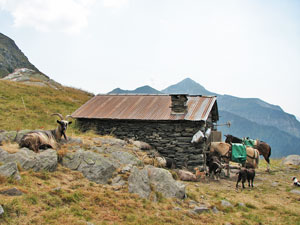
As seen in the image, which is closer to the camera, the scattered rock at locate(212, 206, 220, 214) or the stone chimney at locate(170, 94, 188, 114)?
the scattered rock at locate(212, 206, 220, 214)

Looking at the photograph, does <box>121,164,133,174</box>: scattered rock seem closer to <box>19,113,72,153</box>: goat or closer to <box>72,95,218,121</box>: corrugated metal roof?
<box>19,113,72,153</box>: goat

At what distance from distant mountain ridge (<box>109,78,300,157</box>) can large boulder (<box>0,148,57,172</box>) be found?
9862 centimetres

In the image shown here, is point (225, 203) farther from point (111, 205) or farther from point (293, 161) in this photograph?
point (293, 161)

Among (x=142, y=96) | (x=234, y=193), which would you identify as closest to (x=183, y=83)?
(x=142, y=96)

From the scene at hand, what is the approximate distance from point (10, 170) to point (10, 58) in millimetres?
72882

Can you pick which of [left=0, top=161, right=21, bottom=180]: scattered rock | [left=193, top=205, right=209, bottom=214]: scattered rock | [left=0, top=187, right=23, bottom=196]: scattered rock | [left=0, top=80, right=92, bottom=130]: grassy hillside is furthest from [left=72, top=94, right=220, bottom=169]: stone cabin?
[left=0, top=187, right=23, bottom=196]: scattered rock

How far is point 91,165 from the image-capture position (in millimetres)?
9820

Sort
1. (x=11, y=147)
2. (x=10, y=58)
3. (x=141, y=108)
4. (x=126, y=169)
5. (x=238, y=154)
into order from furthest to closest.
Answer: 1. (x=10, y=58)
2. (x=141, y=108)
3. (x=238, y=154)
4. (x=126, y=169)
5. (x=11, y=147)

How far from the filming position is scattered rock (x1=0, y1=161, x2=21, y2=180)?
7300mm

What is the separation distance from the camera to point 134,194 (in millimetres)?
8500

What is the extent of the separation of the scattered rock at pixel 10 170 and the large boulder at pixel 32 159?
30.1 inches

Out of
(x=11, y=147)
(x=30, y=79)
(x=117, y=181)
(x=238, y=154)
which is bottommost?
(x=117, y=181)

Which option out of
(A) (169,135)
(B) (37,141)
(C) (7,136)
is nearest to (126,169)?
(B) (37,141)

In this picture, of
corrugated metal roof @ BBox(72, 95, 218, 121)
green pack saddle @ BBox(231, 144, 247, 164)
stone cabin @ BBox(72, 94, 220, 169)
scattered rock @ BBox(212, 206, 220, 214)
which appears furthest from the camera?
A: corrugated metal roof @ BBox(72, 95, 218, 121)
